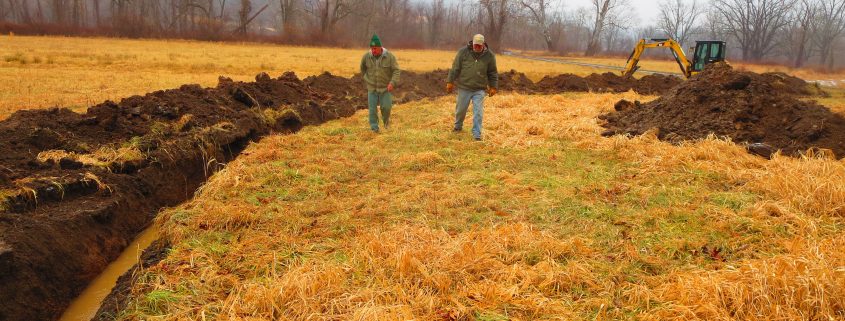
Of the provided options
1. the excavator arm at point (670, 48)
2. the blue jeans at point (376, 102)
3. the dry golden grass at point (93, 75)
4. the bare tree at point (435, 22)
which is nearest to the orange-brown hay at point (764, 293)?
the blue jeans at point (376, 102)

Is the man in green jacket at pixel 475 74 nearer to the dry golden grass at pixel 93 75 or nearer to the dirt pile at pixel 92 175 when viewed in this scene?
the dirt pile at pixel 92 175

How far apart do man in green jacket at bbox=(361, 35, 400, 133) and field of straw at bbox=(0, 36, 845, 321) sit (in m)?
1.20

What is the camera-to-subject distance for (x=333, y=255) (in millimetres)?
4066

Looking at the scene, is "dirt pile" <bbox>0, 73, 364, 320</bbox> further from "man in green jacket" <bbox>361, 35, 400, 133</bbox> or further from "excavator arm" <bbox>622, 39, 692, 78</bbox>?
"excavator arm" <bbox>622, 39, 692, 78</bbox>

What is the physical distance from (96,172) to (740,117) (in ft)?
32.1

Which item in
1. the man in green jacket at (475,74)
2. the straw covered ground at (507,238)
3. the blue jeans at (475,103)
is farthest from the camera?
the blue jeans at (475,103)

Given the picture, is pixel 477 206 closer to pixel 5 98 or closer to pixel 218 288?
pixel 218 288

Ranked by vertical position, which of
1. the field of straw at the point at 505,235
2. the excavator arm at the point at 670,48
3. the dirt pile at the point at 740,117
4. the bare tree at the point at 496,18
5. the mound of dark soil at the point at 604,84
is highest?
the bare tree at the point at 496,18

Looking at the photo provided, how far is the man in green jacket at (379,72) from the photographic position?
8.61m

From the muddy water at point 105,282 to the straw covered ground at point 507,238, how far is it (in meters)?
0.30

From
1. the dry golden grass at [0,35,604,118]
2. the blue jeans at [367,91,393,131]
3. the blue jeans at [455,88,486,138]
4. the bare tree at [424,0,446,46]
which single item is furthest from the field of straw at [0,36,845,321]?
the bare tree at [424,0,446,46]

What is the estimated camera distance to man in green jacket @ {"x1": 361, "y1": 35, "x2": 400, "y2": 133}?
861 centimetres

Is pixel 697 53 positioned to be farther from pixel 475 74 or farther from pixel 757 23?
pixel 757 23

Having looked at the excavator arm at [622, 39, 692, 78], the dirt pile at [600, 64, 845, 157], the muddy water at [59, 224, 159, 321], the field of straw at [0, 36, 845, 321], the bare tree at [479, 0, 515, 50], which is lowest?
the muddy water at [59, 224, 159, 321]
